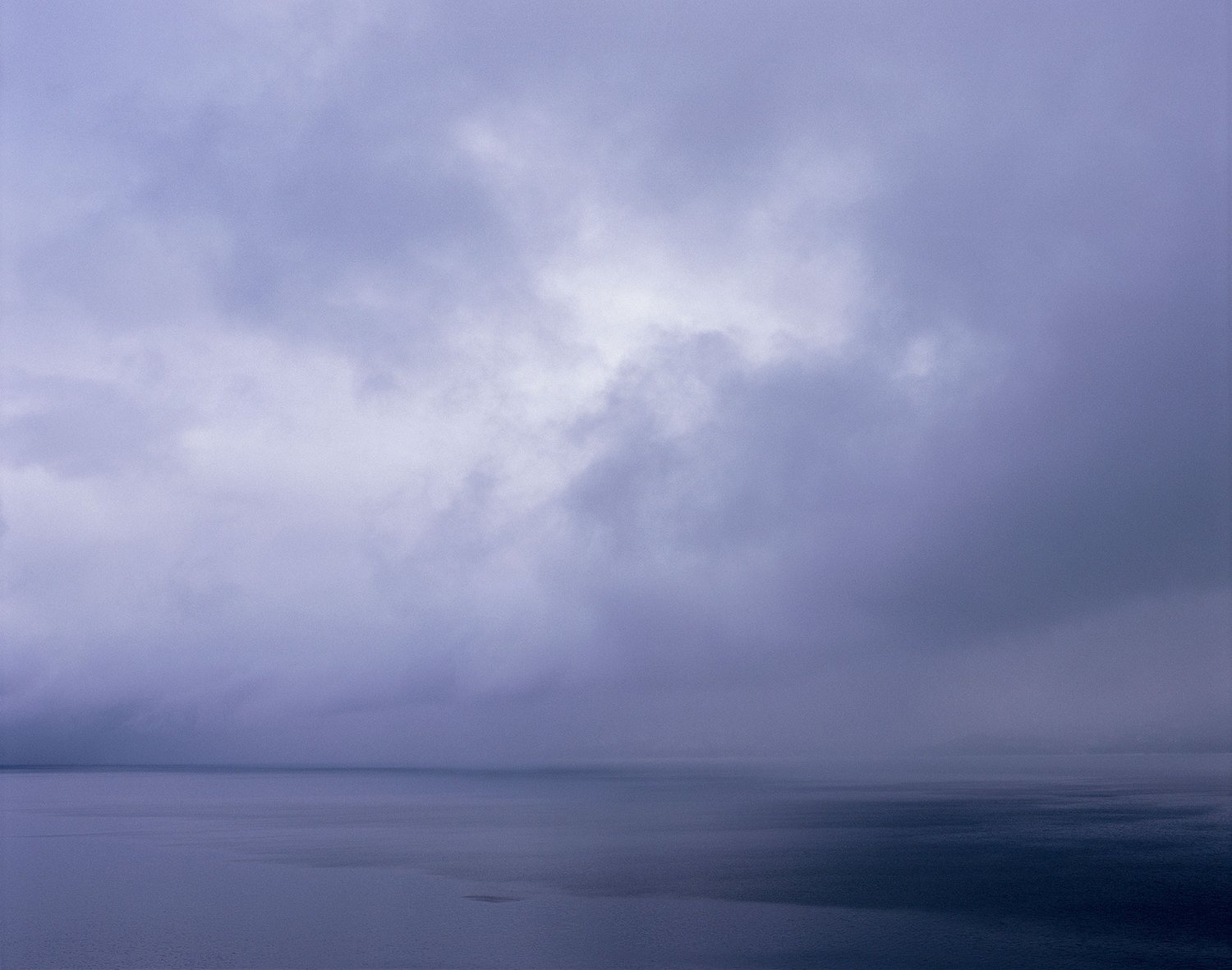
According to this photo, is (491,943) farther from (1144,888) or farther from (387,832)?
(387,832)

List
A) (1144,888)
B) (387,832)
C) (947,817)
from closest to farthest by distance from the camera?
1. (1144,888)
2. (387,832)
3. (947,817)

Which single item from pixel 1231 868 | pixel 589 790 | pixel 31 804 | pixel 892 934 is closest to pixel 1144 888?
pixel 1231 868

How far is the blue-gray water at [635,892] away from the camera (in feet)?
129

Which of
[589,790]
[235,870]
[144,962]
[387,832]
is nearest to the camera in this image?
[144,962]

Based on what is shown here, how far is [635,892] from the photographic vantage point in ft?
176

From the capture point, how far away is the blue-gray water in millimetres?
39406

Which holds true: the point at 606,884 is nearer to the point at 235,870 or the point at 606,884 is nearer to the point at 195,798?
the point at 235,870

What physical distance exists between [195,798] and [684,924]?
525 ft

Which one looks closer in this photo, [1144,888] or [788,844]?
[1144,888]

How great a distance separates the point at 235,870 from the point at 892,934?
42.9 metres

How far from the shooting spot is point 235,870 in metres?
64.8

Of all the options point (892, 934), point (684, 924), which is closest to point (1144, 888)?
point (892, 934)

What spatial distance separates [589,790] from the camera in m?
195

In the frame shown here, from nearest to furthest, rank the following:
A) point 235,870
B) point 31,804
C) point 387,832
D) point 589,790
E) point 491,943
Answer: point 491,943 < point 235,870 < point 387,832 < point 31,804 < point 589,790
